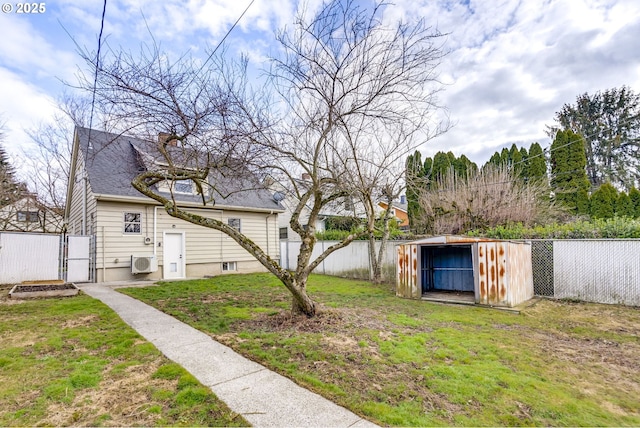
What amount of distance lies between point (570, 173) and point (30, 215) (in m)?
28.2

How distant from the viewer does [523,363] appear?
3.75m

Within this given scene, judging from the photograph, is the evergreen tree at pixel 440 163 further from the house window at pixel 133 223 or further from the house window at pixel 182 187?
the house window at pixel 133 223

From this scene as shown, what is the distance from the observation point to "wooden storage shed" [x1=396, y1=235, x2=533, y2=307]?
6855 mm

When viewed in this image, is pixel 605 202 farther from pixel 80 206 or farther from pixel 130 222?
pixel 80 206

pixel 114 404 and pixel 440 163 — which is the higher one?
pixel 440 163

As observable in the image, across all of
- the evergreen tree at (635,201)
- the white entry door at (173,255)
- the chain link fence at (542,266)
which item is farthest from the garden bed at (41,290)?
the evergreen tree at (635,201)

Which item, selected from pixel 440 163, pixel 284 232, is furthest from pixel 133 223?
pixel 440 163

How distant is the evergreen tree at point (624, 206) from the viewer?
40.6ft

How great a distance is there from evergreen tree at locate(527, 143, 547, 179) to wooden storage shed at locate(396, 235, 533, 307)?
9.87 m

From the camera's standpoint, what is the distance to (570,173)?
15.1m

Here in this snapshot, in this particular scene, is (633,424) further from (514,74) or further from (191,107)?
(514,74)

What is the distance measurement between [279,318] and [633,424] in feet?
14.3

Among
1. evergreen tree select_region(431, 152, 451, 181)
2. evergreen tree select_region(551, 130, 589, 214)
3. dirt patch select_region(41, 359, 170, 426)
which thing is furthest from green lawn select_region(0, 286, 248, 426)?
evergreen tree select_region(551, 130, 589, 214)

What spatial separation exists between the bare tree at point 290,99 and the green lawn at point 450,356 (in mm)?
1195
